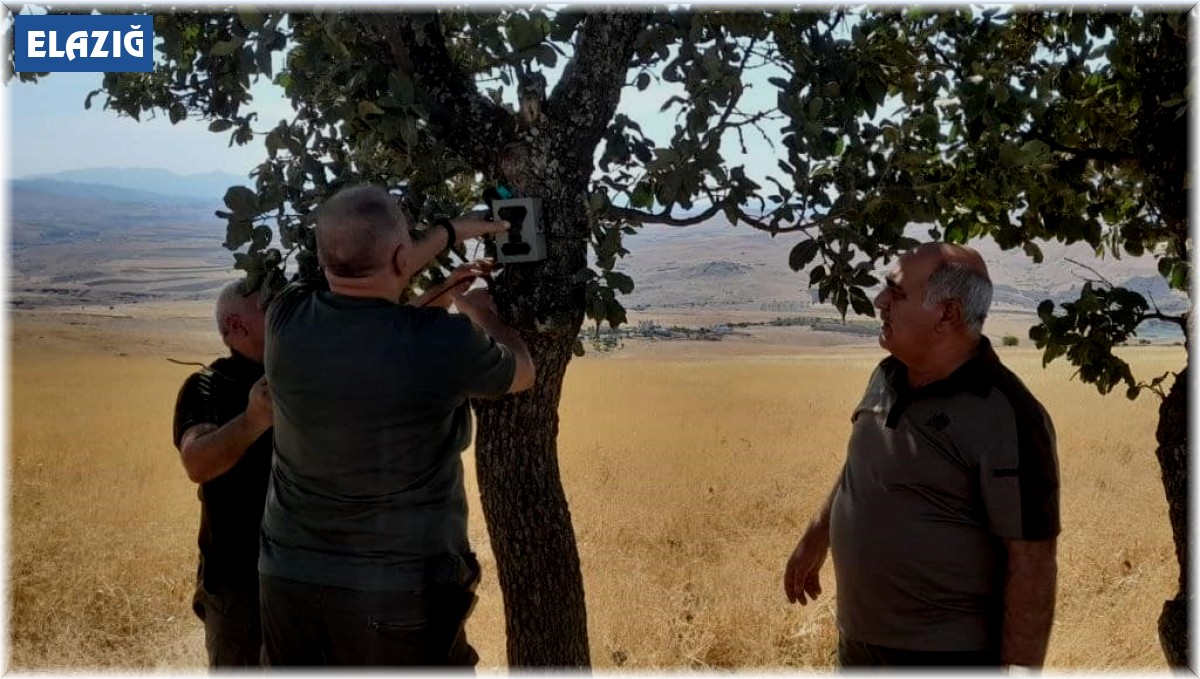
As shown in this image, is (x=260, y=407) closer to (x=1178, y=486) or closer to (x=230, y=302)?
(x=230, y=302)

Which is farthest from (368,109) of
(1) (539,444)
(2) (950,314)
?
(2) (950,314)

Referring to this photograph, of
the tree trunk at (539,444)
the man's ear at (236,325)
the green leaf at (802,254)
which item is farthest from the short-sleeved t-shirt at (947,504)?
Result: the man's ear at (236,325)

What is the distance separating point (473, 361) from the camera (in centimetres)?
262

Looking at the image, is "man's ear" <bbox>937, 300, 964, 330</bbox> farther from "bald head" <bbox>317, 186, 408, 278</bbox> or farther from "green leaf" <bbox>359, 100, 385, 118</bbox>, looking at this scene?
"green leaf" <bbox>359, 100, 385, 118</bbox>

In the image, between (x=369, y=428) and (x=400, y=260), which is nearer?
(x=369, y=428)

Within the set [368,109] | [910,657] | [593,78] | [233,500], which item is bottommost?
[910,657]

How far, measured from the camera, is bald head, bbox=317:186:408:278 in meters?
2.63

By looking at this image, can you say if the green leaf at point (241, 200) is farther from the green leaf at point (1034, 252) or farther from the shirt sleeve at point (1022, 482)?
the green leaf at point (1034, 252)

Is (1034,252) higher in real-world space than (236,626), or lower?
higher

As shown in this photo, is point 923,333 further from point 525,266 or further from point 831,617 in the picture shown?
point 831,617

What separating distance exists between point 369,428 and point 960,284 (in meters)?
1.55

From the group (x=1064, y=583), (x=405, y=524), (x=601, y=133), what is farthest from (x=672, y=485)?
(x=405, y=524)

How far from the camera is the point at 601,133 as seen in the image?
345 centimetres

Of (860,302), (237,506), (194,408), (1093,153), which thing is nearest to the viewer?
(194,408)
